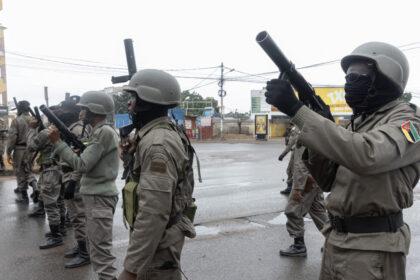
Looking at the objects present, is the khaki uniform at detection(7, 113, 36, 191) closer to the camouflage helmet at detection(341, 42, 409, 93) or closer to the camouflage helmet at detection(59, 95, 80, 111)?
the camouflage helmet at detection(59, 95, 80, 111)

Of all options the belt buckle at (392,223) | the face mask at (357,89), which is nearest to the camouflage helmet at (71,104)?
the face mask at (357,89)

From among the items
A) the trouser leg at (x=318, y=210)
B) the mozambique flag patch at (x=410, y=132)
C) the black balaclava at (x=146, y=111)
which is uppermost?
the black balaclava at (x=146, y=111)

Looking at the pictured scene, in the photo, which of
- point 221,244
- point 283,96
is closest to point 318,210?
point 221,244

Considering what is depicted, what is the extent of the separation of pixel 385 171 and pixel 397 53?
73 cm

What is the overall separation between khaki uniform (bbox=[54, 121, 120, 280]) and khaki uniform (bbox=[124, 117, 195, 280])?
1416 mm

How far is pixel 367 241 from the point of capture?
1.89 m

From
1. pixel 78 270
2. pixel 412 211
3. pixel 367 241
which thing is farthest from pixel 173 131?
pixel 412 211

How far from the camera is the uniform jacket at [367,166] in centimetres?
158

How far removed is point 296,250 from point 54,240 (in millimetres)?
3316

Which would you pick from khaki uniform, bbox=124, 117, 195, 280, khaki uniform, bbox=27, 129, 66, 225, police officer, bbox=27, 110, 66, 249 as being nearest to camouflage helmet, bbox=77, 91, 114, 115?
police officer, bbox=27, 110, 66, 249

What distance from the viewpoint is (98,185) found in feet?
12.1

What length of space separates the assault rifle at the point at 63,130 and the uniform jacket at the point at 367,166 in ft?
8.98

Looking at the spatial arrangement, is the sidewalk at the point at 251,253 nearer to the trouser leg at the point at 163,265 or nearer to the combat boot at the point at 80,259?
the combat boot at the point at 80,259

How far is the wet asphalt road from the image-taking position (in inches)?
165
